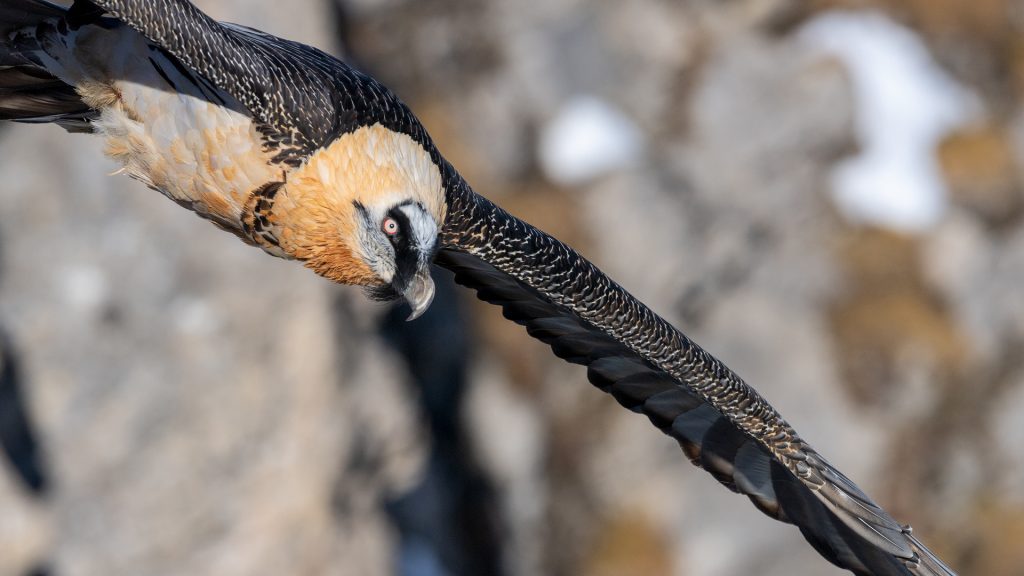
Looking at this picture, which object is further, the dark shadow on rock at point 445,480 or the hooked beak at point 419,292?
the dark shadow on rock at point 445,480

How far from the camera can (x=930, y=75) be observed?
18.3 metres

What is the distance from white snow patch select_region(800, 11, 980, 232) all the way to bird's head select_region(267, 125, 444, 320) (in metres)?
13.1

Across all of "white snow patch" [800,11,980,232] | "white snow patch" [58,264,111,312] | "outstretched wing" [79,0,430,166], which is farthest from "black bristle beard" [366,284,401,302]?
"white snow patch" [800,11,980,232]

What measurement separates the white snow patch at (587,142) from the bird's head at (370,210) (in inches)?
466

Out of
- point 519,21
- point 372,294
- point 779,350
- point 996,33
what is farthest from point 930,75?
point 372,294

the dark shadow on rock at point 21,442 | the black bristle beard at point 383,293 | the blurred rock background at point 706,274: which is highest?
the blurred rock background at point 706,274

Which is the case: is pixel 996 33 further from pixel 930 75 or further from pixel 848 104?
pixel 848 104

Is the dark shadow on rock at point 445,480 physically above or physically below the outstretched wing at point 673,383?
above

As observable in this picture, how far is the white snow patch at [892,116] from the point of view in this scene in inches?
707

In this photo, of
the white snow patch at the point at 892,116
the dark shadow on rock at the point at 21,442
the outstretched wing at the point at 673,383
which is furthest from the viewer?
Result: the white snow patch at the point at 892,116

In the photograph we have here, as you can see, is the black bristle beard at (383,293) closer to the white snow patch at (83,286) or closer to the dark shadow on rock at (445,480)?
the white snow patch at (83,286)

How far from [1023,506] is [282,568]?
30.6 ft

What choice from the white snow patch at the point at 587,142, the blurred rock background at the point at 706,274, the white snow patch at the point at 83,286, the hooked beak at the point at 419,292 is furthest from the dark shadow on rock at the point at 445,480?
the hooked beak at the point at 419,292

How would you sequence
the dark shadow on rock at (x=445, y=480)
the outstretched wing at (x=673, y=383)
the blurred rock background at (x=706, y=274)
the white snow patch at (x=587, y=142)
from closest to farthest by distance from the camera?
1. the outstretched wing at (x=673, y=383)
2. the dark shadow on rock at (x=445, y=480)
3. the blurred rock background at (x=706, y=274)
4. the white snow patch at (x=587, y=142)
